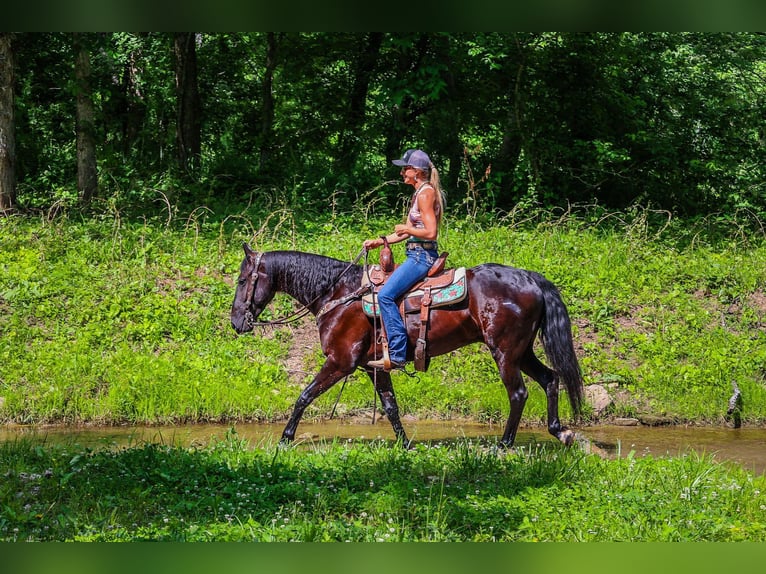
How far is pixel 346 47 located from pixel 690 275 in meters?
10.1

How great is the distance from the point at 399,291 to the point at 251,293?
5.24 ft

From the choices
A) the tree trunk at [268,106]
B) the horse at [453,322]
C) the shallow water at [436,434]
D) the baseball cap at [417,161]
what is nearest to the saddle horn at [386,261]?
the horse at [453,322]

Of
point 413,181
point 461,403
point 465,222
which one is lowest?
→ point 461,403

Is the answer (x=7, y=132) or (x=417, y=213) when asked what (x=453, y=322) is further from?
(x=7, y=132)

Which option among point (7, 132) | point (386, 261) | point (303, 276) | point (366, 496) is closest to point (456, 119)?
point (7, 132)

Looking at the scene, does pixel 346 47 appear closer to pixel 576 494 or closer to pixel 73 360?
pixel 73 360

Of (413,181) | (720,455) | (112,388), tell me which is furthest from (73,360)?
(720,455)

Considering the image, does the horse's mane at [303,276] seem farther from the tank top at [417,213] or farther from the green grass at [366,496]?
the green grass at [366,496]

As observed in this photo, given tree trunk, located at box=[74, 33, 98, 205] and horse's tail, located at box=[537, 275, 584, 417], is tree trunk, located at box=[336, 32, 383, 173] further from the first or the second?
horse's tail, located at box=[537, 275, 584, 417]

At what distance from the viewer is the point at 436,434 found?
405 inches

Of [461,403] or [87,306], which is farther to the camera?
[87,306]

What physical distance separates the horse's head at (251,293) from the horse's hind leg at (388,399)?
140 cm

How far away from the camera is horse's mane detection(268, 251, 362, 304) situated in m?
9.10

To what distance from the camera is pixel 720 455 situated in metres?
9.29
